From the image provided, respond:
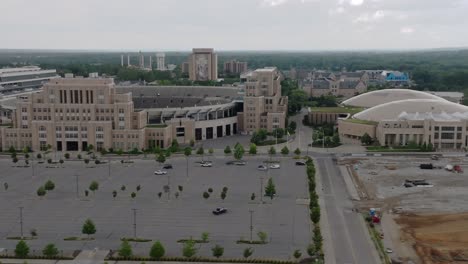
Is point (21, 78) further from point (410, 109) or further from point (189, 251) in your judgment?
point (189, 251)

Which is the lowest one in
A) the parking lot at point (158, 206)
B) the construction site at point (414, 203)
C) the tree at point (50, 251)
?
the parking lot at point (158, 206)

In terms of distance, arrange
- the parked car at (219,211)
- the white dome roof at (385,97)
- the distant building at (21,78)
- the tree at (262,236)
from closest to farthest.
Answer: the tree at (262,236), the parked car at (219,211), the white dome roof at (385,97), the distant building at (21,78)

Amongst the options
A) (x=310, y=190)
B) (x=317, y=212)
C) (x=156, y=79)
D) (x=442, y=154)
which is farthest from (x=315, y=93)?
(x=317, y=212)

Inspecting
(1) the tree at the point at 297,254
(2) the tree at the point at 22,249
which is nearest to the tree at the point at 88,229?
(2) the tree at the point at 22,249

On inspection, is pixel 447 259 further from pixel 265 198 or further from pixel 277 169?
pixel 277 169

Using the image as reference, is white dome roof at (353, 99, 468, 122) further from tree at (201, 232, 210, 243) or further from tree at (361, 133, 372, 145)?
tree at (201, 232, 210, 243)

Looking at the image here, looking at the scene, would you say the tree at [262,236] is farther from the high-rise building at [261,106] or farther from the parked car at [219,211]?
the high-rise building at [261,106]

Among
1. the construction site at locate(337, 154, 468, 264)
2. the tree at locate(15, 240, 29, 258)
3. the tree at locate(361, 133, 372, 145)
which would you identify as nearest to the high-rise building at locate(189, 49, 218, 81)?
the tree at locate(361, 133, 372, 145)

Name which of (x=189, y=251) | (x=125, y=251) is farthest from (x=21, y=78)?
(x=189, y=251)
